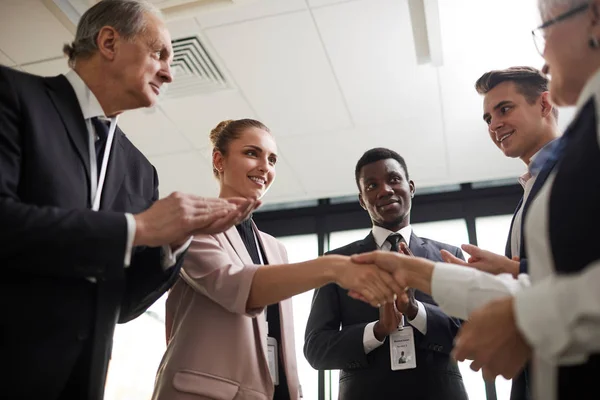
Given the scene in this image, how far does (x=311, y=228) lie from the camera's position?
5281mm

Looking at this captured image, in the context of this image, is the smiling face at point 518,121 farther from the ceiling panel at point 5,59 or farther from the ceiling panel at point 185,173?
the ceiling panel at point 5,59

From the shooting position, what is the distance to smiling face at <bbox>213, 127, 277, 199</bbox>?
2082 millimetres

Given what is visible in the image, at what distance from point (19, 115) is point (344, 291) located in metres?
1.38

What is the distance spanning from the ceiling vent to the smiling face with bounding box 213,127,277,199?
1.34 metres

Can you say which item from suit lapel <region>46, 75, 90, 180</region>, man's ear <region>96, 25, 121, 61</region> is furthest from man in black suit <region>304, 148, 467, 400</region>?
man's ear <region>96, 25, 121, 61</region>

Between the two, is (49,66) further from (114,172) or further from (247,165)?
(114,172)

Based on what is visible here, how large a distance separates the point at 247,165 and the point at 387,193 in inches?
26.2

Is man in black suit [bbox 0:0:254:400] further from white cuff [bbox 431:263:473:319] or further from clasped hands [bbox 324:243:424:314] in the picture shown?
white cuff [bbox 431:263:473:319]

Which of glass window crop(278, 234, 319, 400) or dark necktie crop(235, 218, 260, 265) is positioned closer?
dark necktie crop(235, 218, 260, 265)

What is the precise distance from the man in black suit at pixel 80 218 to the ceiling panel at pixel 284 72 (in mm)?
1663

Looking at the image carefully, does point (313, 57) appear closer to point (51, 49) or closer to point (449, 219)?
point (51, 49)

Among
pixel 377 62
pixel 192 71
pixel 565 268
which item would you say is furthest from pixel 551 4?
pixel 192 71

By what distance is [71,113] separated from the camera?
4.59ft

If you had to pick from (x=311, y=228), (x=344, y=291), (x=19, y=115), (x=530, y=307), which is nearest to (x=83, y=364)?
(x=19, y=115)
